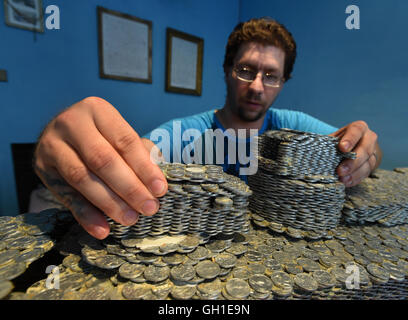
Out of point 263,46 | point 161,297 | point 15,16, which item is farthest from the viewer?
point 15,16

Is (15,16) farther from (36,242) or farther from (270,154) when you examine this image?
(270,154)

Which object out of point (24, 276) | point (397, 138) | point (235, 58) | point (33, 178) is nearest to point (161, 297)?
point (24, 276)

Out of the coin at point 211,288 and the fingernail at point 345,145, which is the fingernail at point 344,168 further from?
the coin at point 211,288

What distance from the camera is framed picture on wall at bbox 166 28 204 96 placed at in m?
2.88

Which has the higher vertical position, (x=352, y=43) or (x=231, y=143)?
(x=352, y=43)

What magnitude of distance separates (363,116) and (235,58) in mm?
1622

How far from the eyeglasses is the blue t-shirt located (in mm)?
372

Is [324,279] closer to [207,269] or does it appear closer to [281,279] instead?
[281,279]

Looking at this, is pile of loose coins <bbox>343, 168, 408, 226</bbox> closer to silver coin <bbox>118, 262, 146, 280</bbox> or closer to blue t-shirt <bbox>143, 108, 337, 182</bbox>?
blue t-shirt <bbox>143, 108, 337, 182</bbox>

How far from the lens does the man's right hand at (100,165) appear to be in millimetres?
664

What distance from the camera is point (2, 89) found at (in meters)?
1.90

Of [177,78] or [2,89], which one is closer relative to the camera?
[2,89]

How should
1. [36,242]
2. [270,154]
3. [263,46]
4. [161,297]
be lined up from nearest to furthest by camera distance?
1. [161,297]
2. [36,242]
3. [270,154]
4. [263,46]

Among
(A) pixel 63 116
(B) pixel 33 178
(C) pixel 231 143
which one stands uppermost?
(A) pixel 63 116
